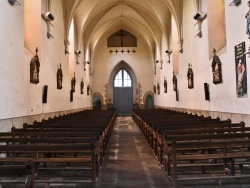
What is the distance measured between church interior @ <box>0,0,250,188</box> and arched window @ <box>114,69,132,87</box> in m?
3.59

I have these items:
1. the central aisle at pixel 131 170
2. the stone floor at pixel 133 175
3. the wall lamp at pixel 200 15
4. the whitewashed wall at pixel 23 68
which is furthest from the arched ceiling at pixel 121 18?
the stone floor at pixel 133 175

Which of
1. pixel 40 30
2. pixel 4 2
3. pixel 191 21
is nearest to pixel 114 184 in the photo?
pixel 4 2

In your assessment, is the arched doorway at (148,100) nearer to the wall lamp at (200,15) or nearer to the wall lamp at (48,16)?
the wall lamp at (200,15)

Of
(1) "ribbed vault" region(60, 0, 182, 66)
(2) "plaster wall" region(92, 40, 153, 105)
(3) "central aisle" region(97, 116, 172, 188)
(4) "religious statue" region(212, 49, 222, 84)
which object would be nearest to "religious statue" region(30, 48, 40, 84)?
(1) "ribbed vault" region(60, 0, 182, 66)

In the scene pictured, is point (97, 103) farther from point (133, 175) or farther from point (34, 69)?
point (133, 175)

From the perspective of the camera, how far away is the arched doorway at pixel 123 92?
93.7ft

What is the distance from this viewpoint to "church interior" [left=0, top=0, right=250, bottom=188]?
7301mm

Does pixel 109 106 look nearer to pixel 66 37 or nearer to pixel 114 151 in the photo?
pixel 66 37

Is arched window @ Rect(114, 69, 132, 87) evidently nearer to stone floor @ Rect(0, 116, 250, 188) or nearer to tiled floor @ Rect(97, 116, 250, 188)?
tiled floor @ Rect(97, 116, 250, 188)

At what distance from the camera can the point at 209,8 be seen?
1034 centimetres

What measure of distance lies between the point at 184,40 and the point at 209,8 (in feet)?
13.0

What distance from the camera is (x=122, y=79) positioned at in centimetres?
2895

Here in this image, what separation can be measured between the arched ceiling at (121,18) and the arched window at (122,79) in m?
3.83

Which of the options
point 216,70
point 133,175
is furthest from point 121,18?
point 133,175
